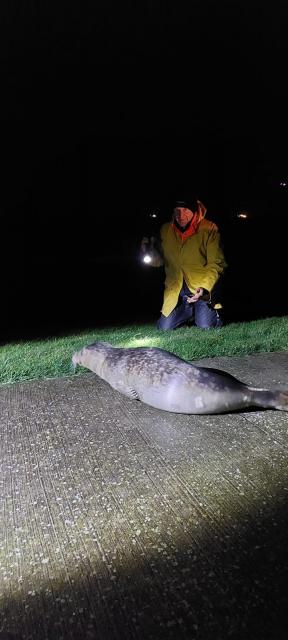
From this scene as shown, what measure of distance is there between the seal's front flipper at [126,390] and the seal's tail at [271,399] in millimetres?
910

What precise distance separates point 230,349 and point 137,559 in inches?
140

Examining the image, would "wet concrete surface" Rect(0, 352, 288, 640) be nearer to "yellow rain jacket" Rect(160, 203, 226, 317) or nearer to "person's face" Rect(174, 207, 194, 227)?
"yellow rain jacket" Rect(160, 203, 226, 317)

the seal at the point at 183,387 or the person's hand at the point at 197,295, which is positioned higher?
the person's hand at the point at 197,295

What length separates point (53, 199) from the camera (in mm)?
29141

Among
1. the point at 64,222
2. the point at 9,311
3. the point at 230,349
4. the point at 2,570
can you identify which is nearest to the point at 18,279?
the point at 9,311

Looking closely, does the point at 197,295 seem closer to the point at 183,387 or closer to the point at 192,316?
the point at 192,316

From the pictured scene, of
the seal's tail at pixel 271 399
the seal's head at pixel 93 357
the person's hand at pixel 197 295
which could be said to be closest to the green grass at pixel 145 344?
the seal's head at pixel 93 357

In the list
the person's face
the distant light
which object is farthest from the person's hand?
the distant light

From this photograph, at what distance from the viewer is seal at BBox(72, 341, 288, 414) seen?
13.0 ft

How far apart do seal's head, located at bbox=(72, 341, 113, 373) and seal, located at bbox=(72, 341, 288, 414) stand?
0.40m

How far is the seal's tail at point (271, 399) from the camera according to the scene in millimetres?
3934

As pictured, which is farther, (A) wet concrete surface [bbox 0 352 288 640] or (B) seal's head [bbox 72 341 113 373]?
(B) seal's head [bbox 72 341 113 373]

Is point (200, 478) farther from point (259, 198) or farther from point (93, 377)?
point (259, 198)

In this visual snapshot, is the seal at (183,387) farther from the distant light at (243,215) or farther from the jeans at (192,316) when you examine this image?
the distant light at (243,215)
